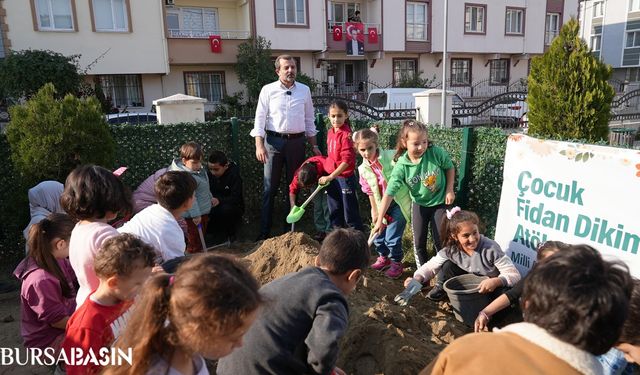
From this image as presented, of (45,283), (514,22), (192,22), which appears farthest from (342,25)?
(45,283)

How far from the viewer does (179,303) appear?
1411 mm

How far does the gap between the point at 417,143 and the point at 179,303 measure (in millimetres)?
3110

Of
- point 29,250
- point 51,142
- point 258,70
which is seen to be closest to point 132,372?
point 29,250

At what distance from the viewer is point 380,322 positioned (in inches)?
126

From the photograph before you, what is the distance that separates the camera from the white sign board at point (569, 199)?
307 cm

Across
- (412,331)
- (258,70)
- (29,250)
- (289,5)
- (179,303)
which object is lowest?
(412,331)

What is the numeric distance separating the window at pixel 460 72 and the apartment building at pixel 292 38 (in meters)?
0.07

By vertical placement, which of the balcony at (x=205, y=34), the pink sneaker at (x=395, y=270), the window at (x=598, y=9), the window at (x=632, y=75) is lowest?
the pink sneaker at (x=395, y=270)

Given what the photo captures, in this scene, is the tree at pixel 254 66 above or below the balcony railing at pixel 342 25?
below

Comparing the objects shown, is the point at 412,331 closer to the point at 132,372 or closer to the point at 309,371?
the point at 309,371

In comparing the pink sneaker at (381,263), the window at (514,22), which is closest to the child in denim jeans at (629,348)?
the pink sneaker at (381,263)

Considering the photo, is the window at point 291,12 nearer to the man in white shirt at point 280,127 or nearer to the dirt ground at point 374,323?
the man in white shirt at point 280,127

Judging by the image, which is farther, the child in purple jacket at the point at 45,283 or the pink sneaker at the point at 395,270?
the pink sneaker at the point at 395,270

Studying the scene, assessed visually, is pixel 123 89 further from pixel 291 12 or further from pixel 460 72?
pixel 460 72
